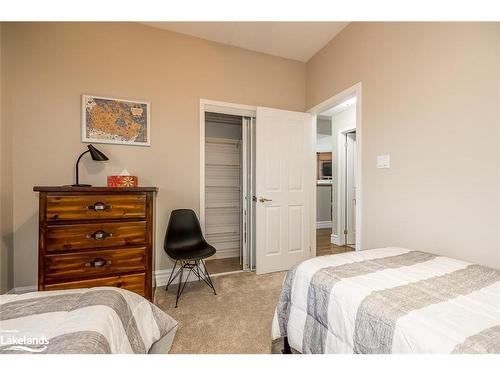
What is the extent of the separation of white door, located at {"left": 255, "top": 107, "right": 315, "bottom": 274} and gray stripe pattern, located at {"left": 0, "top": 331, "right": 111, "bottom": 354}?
2286 mm

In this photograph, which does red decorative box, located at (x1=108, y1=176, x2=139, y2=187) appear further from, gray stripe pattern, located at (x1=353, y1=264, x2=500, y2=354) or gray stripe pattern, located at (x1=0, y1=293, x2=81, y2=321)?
gray stripe pattern, located at (x1=353, y1=264, x2=500, y2=354)

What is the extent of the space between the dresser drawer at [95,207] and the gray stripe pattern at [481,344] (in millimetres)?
1950

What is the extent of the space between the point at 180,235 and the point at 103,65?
199cm

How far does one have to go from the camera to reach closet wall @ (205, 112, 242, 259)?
3.56m

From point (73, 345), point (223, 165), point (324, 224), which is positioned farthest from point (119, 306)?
point (324, 224)

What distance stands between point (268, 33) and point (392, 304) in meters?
2.93

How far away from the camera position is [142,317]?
1.02 m

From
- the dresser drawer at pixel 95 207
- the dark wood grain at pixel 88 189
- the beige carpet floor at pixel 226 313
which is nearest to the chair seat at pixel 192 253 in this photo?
the beige carpet floor at pixel 226 313

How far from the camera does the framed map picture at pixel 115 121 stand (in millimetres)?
2279

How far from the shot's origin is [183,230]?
8.32 ft

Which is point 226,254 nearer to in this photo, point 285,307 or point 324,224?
point 285,307

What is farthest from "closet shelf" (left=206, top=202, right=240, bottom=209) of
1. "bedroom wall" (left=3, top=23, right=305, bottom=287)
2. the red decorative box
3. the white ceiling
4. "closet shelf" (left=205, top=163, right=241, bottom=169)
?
the white ceiling
